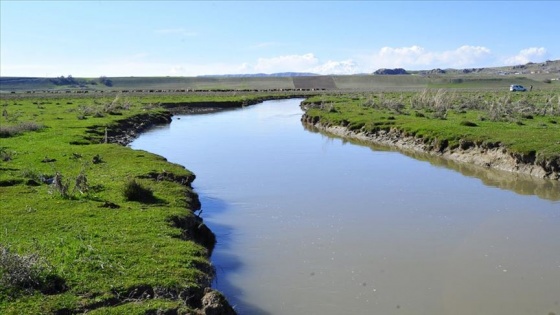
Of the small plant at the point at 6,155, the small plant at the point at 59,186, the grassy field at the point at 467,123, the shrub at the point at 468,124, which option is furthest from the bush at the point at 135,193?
the shrub at the point at 468,124

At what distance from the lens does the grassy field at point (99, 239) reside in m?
10.8

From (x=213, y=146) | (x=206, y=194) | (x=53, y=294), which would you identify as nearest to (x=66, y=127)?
(x=213, y=146)

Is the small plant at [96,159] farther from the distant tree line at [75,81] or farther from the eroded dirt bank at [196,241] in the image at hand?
the distant tree line at [75,81]

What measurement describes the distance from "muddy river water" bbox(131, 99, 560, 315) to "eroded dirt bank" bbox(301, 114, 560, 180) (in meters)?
1.13

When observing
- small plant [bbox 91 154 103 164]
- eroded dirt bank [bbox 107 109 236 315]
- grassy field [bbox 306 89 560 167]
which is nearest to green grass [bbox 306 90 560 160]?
grassy field [bbox 306 89 560 167]

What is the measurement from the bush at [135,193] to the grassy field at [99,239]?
35 mm

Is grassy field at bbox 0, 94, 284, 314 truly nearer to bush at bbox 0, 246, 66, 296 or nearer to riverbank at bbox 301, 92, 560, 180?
bush at bbox 0, 246, 66, 296

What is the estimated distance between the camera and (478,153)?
31.4 m

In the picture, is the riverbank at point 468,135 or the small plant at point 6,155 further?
the riverbank at point 468,135

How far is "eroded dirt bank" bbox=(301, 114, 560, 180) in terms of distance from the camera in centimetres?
2694

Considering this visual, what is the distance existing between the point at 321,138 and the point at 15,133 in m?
23.3

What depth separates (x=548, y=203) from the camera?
22.2m

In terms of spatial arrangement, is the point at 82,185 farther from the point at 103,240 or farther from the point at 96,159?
the point at 96,159

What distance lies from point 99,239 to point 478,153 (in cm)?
2419
